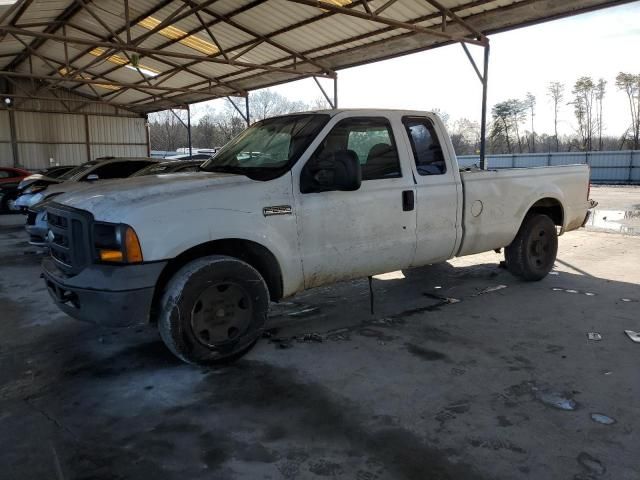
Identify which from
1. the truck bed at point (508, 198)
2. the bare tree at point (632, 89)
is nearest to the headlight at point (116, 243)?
the truck bed at point (508, 198)

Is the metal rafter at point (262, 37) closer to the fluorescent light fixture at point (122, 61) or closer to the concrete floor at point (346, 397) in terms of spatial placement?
the fluorescent light fixture at point (122, 61)

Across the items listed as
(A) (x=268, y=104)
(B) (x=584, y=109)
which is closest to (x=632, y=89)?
(B) (x=584, y=109)

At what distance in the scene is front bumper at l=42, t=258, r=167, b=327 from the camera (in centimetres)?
341

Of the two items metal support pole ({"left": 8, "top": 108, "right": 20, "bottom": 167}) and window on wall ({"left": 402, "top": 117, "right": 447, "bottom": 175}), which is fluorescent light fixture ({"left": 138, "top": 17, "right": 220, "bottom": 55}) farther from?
metal support pole ({"left": 8, "top": 108, "right": 20, "bottom": 167})

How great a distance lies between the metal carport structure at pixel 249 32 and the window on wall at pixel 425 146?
5.37 meters

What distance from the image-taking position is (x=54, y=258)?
4059 millimetres

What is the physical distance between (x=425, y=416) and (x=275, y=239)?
1.76m

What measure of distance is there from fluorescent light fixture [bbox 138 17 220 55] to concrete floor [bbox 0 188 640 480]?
34.2ft

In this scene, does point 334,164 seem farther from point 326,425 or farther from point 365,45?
point 365,45

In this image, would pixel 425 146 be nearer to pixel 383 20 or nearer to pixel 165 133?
pixel 383 20

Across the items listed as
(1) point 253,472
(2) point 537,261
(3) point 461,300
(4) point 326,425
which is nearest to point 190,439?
(1) point 253,472

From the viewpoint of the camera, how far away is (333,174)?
4.06 metres

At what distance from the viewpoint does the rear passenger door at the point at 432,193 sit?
4.96 m

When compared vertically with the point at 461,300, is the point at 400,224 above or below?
above
